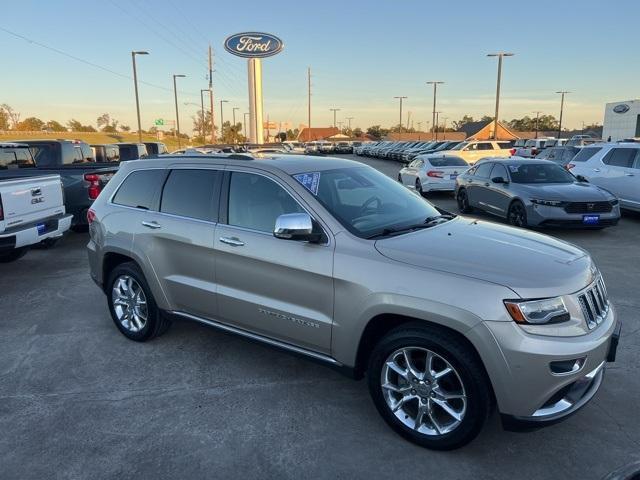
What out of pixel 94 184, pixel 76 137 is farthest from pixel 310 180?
pixel 76 137

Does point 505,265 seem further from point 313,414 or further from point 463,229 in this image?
point 313,414

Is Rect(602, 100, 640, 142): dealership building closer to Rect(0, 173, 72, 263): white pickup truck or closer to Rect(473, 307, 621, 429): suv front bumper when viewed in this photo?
Rect(0, 173, 72, 263): white pickup truck

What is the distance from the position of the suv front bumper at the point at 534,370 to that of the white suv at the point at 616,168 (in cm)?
969

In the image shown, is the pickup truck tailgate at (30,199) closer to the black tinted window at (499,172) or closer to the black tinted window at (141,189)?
the black tinted window at (141,189)

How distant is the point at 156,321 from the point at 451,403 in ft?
9.32

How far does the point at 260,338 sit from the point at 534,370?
1967 millimetres

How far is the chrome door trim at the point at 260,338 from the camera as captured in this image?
11.4ft

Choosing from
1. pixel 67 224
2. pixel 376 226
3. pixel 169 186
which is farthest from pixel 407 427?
pixel 67 224

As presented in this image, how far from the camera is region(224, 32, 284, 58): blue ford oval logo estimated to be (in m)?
50.4

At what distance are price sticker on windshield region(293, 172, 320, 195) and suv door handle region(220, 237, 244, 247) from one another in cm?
64

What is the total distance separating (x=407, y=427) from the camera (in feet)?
10.3

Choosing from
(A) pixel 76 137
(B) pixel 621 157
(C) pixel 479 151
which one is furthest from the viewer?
(A) pixel 76 137

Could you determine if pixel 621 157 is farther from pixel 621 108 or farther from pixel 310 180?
pixel 621 108

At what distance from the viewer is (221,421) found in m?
3.46
